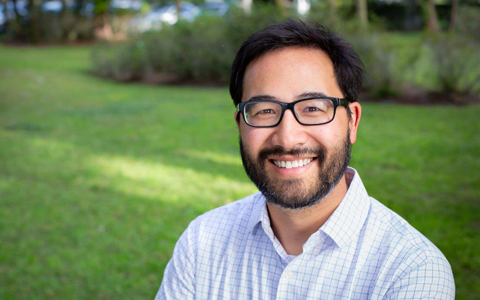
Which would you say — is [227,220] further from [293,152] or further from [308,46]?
[308,46]

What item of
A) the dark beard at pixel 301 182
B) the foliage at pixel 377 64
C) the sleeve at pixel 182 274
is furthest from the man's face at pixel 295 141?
the foliage at pixel 377 64

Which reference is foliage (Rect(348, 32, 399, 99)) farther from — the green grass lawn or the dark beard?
the dark beard

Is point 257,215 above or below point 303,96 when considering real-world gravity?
below

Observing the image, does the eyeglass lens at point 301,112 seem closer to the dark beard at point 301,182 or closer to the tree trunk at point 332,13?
the dark beard at point 301,182

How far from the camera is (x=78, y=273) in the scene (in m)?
4.11

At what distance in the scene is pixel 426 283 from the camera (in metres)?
1.52

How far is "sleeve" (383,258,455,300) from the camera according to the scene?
4.98 feet

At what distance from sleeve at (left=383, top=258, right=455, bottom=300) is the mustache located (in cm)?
50

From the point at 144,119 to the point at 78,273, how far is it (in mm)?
5594

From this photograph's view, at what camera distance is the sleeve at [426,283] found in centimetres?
152

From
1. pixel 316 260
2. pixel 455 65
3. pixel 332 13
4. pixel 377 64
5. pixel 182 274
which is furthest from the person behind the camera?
pixel 332 13

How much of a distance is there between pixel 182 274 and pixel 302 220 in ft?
1.73

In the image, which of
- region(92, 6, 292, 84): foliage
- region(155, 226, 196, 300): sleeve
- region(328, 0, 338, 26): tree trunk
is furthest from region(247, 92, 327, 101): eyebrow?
region(92, 6, 292, 84): foliage

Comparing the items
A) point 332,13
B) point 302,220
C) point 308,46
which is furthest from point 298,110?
point 332,13
